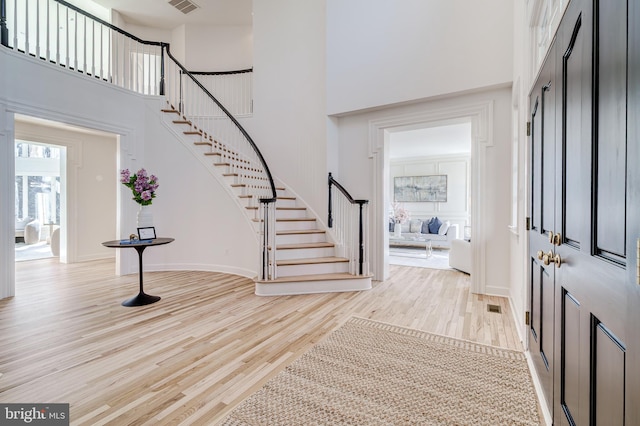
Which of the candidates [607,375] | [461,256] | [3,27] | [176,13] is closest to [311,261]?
[461,256]

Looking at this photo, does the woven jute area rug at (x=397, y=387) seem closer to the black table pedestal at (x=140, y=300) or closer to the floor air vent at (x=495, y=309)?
the floor air vent at (x=495, y=309)

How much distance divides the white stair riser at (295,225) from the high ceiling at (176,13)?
16.7ft

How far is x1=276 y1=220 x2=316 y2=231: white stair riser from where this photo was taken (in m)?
4.84

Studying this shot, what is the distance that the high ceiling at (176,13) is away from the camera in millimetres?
6379

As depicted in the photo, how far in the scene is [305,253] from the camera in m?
4.39

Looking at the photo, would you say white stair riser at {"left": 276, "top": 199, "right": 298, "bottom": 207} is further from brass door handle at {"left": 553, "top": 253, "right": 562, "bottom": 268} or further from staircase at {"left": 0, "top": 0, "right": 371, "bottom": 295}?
brass door handle at {"left": 553, "top": 253, "right": 562, "bottom": 268}

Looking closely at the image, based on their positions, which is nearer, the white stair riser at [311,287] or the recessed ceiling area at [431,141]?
the white stair riser at [311,287]

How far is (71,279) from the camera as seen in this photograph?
4.55 metres

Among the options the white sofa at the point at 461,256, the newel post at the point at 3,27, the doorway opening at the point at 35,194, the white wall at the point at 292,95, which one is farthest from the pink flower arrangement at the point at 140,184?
the doorway opening at the point at 35,194

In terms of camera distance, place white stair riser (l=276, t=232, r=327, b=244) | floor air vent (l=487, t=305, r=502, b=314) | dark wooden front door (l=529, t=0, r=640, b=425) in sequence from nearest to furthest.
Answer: dark wooden front door (l=529, t=0, r=640, b=425) → floor air vent (l=487, t=305, r=502, b=314) → white stair riser (l=276, t=232, r=327, b=244)

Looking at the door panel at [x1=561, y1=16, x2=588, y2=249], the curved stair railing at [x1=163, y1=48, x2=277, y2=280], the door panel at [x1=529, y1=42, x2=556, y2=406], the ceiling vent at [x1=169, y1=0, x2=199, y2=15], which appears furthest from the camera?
the ceiling vent at [x1=169, y1=0, x2=199, y2=15]

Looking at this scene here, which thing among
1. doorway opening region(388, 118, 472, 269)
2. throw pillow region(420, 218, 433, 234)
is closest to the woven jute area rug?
doorway opening region(388, 118, 472, 269)

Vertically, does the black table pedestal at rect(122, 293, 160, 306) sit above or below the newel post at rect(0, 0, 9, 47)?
below

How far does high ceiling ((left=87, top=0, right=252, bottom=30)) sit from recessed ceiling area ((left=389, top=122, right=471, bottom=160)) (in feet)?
14.5
